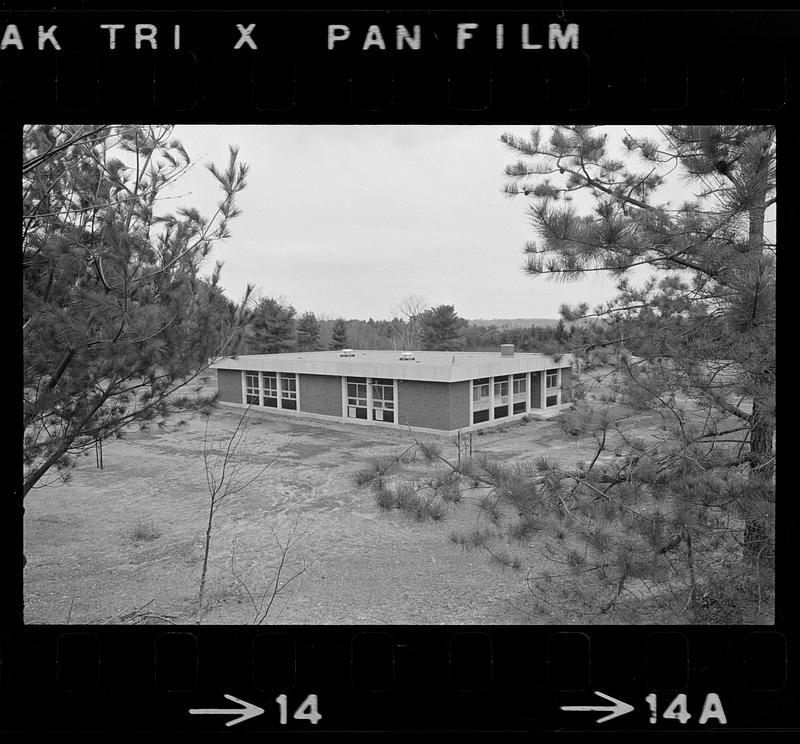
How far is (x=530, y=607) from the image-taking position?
10.4 ft

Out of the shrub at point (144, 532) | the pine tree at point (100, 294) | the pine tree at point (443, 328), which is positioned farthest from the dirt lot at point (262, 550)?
the pine tree at point (443, 328)

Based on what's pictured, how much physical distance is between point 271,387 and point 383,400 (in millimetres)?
3239

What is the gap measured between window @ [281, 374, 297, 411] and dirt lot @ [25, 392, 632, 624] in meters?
2.80

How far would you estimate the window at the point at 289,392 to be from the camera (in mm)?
10324

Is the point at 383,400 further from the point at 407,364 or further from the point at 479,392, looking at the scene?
the point at 479,392

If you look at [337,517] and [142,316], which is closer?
[142,316]

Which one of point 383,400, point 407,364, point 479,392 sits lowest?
point 383,400

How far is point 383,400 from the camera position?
8.72m

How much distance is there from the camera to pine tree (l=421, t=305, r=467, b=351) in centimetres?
480

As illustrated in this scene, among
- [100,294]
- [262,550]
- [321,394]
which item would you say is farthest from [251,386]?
[100,294]
